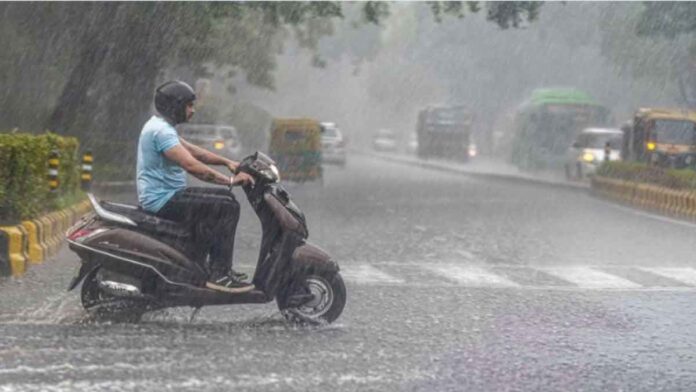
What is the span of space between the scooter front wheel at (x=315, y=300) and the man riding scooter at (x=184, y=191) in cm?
33

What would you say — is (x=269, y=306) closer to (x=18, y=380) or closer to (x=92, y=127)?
(x=18, y=380)

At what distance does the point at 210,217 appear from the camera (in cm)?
895

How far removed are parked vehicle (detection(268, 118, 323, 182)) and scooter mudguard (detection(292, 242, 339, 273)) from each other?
26873mm

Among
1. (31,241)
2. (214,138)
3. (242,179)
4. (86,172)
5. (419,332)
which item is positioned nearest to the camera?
(242,179)

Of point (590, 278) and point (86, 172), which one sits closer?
point (590, 278)

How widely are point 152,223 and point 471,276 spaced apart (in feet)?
16.0

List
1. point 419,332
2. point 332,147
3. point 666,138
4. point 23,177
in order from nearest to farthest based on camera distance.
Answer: point 419,332, point 23,177, point 666,138, point 332,147

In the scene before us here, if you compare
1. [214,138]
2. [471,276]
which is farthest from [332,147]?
[471,276]

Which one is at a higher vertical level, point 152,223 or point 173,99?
point 173,99

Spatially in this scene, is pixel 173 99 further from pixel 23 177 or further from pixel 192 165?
pixel 23 177

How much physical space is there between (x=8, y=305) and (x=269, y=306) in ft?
6.78

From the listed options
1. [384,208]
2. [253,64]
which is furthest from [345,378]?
[253,64]

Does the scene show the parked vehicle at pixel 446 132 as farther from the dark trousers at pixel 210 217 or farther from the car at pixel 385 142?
the dark trousers at pixel 210 217

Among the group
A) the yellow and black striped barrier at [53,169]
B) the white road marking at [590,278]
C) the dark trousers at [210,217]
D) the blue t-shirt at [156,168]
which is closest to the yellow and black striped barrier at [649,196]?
the white road marking at [590,278]
